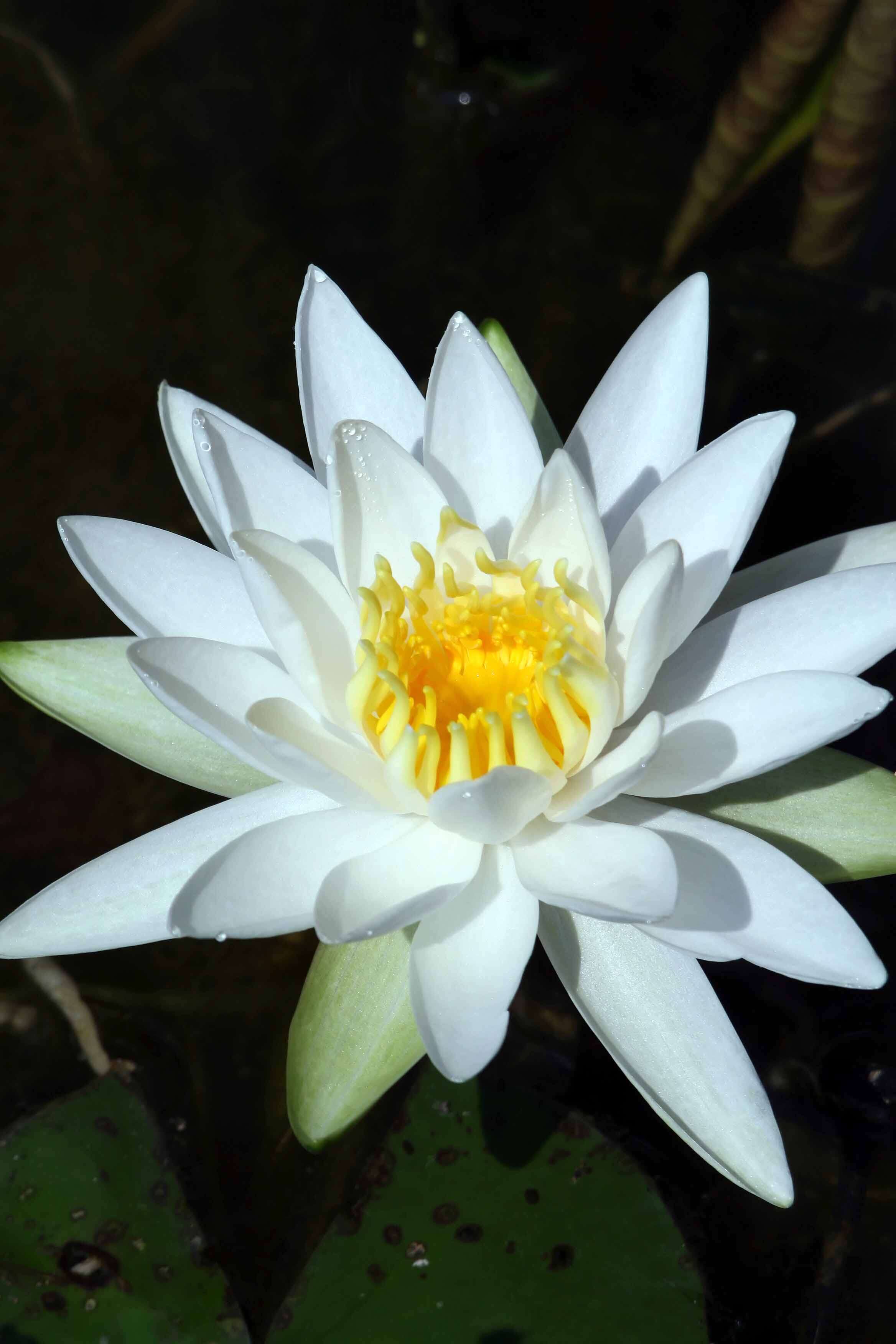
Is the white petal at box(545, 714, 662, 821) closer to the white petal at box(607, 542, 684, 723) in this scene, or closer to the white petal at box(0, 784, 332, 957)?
the white petal at box(607, 542, 684, 723)

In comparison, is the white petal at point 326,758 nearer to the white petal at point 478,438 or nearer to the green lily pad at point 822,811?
the white petal at point 478,438

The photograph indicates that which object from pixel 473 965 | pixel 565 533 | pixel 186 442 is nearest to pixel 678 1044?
pixel 473 965

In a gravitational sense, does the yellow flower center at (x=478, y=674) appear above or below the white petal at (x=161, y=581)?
below

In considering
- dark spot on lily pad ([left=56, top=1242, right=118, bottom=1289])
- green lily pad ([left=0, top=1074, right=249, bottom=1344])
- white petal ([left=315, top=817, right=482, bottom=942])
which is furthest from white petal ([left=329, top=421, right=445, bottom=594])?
dark spot on lily pad ([left=56, top=1242, right=118, bottom=1289])

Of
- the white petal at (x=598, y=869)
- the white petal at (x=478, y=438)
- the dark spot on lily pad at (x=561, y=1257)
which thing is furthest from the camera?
the dark spot on lily pad at (x=561, y=1257)

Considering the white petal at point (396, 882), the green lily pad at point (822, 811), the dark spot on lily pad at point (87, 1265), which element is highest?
the white petal at point (396, 882)

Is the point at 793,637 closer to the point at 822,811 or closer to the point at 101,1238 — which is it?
the point at 822,811

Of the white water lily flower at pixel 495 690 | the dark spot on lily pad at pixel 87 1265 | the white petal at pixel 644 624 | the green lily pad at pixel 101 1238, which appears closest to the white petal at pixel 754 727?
the white water lily flower at pixel 495 690
